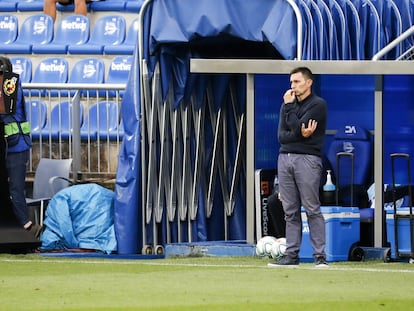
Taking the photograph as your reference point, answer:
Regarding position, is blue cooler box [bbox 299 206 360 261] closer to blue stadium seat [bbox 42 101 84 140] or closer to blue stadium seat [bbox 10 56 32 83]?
blue stadium seat [bbox 42 101 84 140]

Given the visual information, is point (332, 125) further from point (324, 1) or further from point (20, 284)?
point (20, 284)

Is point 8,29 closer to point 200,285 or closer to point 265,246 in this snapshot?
point 265,246

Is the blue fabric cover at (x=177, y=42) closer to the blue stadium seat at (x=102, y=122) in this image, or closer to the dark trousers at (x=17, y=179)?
the dark trousers at (x=17, y=179)

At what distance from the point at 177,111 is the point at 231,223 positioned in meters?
1.64

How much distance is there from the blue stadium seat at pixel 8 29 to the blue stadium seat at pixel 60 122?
3521 millimetres

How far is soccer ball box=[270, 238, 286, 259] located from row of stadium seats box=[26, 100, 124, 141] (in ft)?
13.2

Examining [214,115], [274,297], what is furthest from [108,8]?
[274,297]

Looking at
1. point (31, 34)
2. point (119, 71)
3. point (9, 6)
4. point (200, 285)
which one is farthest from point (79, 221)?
point (9, 6)

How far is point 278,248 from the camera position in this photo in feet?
47.4

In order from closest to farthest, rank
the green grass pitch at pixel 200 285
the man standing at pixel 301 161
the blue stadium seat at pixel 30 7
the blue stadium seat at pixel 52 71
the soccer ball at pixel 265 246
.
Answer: the green grass pitch at pixel 200 285 → the man standing at pixel 301 161 → the soccer ball at pixel 265 246 → the blue stadium seat at pixel 52 71 → the blue stadium seat at pixel 30 7

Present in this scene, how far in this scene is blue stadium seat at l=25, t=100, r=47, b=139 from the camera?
18.2 meters

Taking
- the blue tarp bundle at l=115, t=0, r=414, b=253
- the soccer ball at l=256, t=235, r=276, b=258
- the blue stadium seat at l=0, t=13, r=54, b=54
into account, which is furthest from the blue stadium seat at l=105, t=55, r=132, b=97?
the soccer ball at l=256, t=235, r=276, b=258

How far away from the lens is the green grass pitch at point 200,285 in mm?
9734

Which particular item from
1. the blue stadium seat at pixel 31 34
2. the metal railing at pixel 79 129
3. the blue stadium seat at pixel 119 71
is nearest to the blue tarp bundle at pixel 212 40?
A: the metal railing at pixel 79 129
